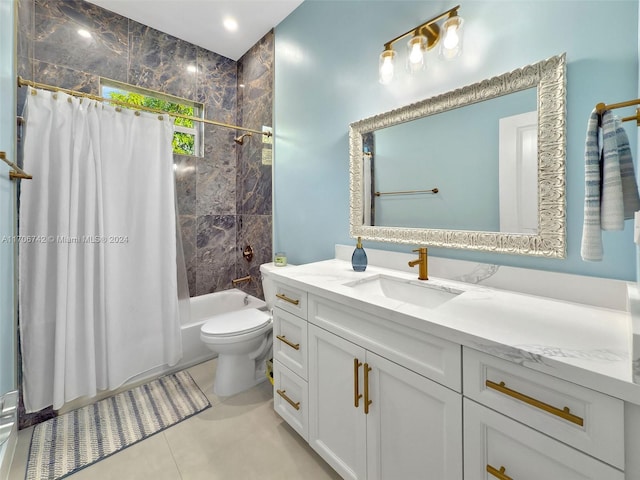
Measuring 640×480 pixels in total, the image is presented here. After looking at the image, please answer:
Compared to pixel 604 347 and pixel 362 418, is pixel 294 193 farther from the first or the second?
pixel 604 347

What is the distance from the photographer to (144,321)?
197 cm

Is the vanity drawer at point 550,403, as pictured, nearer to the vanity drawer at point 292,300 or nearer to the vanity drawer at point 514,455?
the vanity drawer at point 514,455

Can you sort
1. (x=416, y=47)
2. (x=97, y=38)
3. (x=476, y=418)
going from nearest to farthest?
1. (x=476, y=418)
2. (x=416, y=47)
3. (x=97, y=38)

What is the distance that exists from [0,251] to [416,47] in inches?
84.9

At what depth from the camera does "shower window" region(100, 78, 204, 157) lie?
2.36m

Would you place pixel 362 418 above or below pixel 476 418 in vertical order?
below

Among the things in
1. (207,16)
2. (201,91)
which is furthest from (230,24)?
(201,91)

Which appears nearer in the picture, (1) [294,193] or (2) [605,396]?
(2) [605,396]

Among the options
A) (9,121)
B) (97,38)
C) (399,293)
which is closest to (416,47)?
(399,293)

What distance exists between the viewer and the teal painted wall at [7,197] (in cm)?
125

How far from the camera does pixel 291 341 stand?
1418 mm

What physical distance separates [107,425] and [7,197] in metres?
1.35

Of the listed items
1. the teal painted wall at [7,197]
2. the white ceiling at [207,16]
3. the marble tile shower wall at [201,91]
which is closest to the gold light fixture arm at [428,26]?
the white ceiling at [207,16]

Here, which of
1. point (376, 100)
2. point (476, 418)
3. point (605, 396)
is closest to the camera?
point (605, 396)
